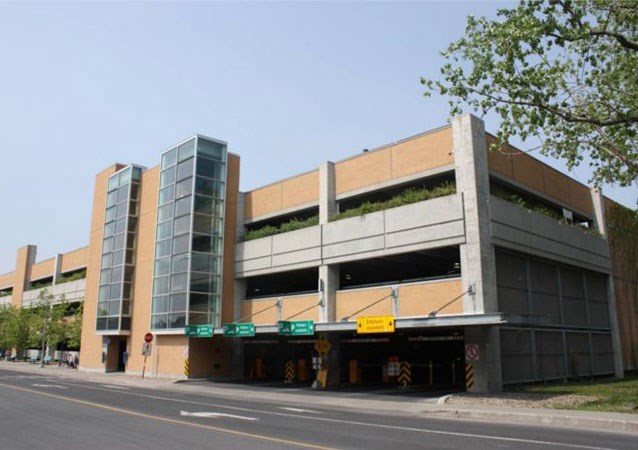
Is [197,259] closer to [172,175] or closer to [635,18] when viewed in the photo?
[172,175]

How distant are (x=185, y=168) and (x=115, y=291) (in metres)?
11.6

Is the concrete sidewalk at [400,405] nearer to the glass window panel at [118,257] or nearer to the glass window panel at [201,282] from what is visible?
the glass window panel at [201,282]

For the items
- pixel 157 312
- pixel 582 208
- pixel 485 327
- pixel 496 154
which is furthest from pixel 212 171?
pixel 582 208

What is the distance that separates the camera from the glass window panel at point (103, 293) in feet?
139

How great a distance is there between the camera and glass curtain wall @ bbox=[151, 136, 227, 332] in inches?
1367

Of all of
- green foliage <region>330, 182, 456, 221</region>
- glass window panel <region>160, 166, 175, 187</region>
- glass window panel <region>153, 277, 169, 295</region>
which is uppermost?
glass window panel <region>160, 166, 175, 187</region>

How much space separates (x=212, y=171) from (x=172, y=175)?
3.21 m

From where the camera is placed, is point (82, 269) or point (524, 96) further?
point (82, 269)

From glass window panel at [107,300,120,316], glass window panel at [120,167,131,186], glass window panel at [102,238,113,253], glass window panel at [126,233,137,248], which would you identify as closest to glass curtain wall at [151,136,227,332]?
glass window panel at [126,233,137,248]

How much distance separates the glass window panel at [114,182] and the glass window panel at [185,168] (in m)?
9.09

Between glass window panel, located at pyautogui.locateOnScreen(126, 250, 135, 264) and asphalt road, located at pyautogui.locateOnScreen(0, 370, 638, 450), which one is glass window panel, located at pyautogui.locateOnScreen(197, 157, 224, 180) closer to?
glass window panel, located at pyautogui.locateOnScreen(126, 250, 135, 264)

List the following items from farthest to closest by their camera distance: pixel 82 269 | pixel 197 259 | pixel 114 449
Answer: pixel 82 269
pixel 197 259
pixel 114 449

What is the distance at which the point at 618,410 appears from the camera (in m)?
16.9

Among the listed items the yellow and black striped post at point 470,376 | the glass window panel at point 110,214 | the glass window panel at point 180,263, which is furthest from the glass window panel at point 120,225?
the yellow and black striped post at point 470,376
